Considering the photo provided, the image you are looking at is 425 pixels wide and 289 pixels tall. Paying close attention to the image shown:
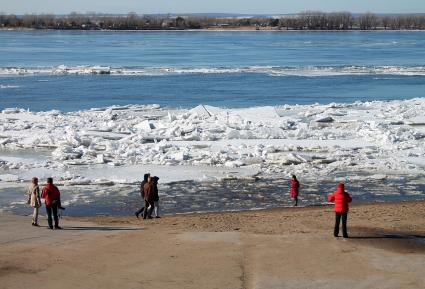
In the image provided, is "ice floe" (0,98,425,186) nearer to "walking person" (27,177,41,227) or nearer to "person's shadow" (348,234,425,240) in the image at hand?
"walking person" (27,177,41,227)

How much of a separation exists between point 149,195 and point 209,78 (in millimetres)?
35098

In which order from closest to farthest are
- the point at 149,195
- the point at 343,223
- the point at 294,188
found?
the point at 343,223
the point at 149,195
the point at 294,188

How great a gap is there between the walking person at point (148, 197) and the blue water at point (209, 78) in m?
20.3

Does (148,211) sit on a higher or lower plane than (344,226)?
lower

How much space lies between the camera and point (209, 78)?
164ft

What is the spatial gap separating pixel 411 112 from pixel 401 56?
40232 millimetres

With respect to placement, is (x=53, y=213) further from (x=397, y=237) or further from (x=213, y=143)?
(x=213, y=143)

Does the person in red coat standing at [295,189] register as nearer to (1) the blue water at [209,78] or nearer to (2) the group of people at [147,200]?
(2) the group of people at [147,200]

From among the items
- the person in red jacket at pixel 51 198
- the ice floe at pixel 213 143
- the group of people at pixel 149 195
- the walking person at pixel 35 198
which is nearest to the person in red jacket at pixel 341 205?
the group of people at pixel 149 195

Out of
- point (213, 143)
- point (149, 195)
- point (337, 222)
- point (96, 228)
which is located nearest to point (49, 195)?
point (96, 228)

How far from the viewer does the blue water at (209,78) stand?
39.6m

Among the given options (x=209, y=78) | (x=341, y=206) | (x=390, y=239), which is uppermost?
(x=341, y=206)

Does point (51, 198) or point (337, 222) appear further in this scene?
point (51, 198)

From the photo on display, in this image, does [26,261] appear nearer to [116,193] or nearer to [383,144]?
[116,193]
